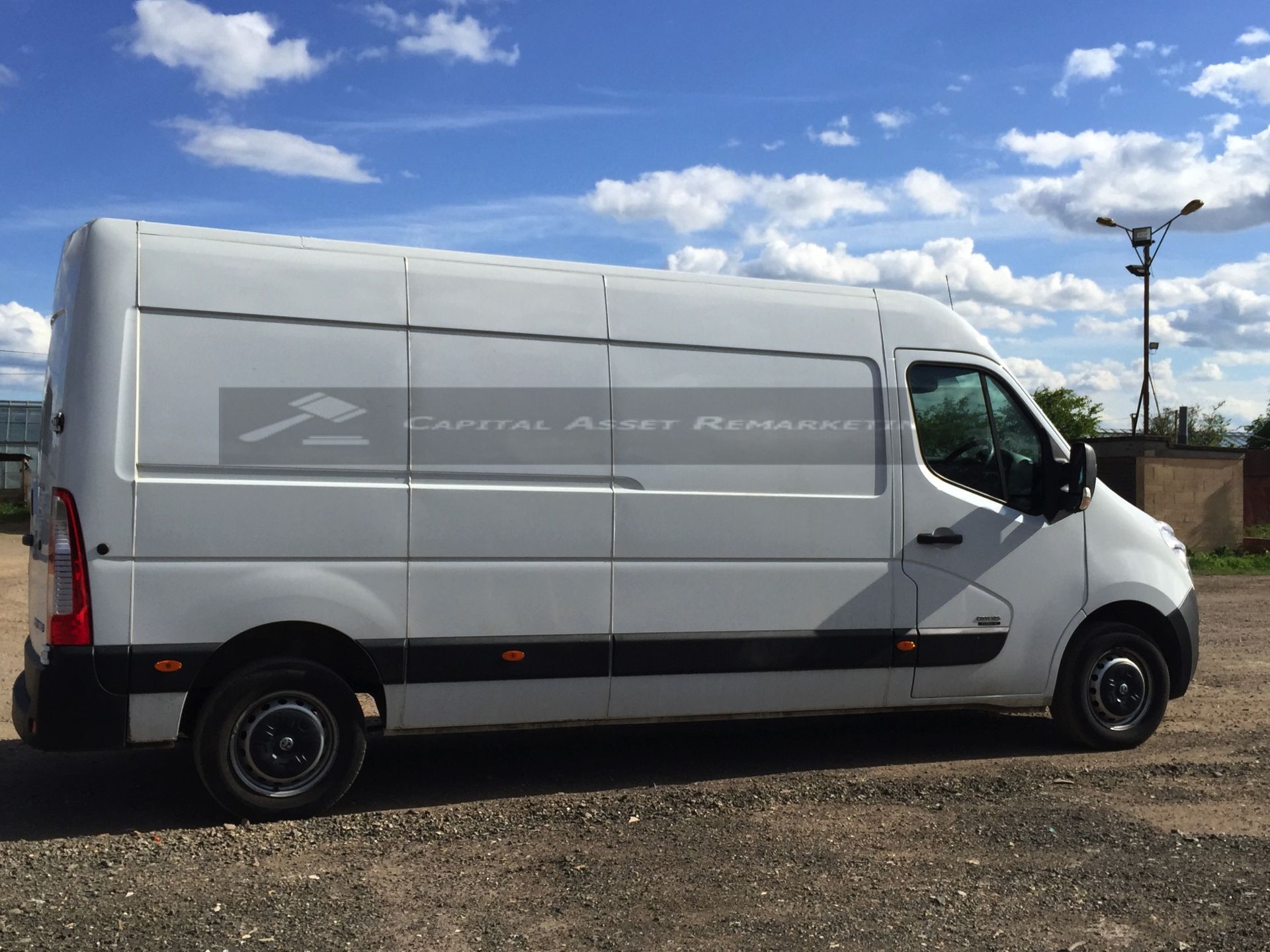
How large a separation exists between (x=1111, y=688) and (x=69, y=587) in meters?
5.63

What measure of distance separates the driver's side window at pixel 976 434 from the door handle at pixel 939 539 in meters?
0.31

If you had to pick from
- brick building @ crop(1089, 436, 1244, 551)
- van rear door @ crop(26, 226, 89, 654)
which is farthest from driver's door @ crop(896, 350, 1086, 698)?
brick building @ crop(1089, 436, 1244, 551)

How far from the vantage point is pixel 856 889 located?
471cm

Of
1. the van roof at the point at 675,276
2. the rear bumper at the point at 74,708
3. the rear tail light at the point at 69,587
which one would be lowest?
the rear bumper at the point at 74,708

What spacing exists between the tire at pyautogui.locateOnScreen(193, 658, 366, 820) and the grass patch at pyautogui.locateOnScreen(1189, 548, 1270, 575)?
18.5 meters

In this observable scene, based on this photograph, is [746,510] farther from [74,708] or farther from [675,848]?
[74,708]

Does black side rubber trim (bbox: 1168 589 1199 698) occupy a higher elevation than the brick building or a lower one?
lower

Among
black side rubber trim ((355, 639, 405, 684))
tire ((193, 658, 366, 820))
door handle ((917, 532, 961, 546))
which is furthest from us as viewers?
door handle ((917, 532, 961, 546))

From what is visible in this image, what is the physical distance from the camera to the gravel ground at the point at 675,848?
14.1ft

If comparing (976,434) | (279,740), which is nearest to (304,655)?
(279,740)

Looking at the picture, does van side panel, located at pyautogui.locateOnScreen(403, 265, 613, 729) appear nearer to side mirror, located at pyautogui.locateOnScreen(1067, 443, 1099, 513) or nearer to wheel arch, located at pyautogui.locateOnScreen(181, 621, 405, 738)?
wheel arch, located at pyautogui.locateOnScreen(181, 621, 405, 738)

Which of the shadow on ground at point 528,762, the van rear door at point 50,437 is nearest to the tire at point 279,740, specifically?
the shadow on ground at point 528,762

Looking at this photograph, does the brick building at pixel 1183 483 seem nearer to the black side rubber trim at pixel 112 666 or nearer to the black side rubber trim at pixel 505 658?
the black side rubber trim at pixel 505 658

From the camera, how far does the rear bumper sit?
5359 millimetres
